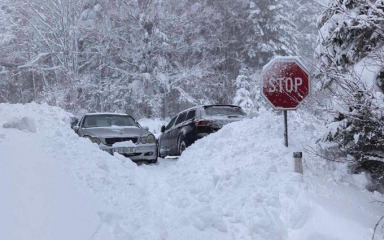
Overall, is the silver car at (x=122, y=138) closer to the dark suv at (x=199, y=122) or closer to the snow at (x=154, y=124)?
the dark suv at (x=199, y=122)

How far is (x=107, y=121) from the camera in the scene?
34.3 ft

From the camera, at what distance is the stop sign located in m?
6.28

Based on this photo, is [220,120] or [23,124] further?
[220,120]

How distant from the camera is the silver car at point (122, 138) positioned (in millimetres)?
9062

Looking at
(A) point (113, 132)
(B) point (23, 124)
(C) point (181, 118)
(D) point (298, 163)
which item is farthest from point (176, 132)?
(D) point (298, 163)

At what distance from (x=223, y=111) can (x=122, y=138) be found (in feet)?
9.72

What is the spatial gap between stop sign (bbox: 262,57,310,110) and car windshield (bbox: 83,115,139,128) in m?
5.08

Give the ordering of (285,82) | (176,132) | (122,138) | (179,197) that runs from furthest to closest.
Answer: (176,132) < (122,138) < (285,82) < (179,197)

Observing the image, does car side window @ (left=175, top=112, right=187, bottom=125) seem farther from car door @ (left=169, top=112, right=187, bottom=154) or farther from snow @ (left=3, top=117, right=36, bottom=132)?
snow @ (left=3, top=117, right=36, bottom=132)

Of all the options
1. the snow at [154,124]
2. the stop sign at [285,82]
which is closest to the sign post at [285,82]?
the stop sign at [285,82]

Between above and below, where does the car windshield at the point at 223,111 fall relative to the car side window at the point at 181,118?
above

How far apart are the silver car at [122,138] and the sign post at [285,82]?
4045mm

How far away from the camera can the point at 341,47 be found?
5.70 meters

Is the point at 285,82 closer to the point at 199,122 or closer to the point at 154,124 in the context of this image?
the point at 199,122
